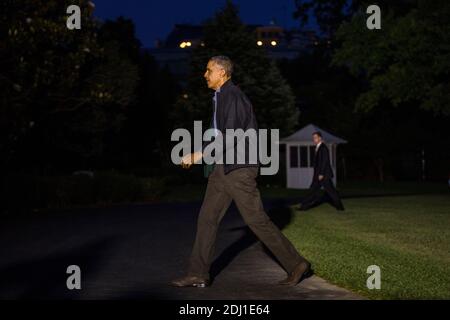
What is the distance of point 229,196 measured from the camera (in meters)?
8.24

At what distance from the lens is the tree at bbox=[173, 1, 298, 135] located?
42.9m

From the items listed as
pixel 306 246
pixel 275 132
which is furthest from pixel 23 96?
pixel 275 132

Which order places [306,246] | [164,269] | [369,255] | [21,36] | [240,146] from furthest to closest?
[21,36] → [306,246] → [369,255] → [164,269] → [240,146]

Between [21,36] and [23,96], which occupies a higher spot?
[21,36]

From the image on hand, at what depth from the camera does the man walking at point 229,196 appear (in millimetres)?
8039

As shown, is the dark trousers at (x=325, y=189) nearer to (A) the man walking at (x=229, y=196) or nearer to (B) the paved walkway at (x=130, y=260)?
(B) the paved walkway at (x=130, y=260)

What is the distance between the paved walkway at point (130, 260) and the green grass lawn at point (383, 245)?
18.0 inches

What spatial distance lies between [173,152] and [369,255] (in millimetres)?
32872

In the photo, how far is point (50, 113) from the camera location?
2623cm

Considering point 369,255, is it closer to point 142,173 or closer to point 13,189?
point 13,189

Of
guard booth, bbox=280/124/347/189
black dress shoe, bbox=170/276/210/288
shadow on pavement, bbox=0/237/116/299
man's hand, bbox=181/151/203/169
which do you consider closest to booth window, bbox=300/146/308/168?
guard booth, bbox=280/124/347/189

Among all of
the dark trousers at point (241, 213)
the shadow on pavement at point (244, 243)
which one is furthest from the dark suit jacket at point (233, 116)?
the shadow on pavement at point (244, 243)

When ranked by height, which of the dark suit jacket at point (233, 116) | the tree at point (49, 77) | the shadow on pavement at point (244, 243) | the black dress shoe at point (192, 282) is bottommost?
the shadow on pavement at point (244, 243)

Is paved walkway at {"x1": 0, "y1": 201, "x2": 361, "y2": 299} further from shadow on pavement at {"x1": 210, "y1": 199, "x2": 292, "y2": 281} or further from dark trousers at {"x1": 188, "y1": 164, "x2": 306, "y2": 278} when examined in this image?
dark trousers at {"x1": 188, "y1": 164, "x2": 306, "y2": 278}
